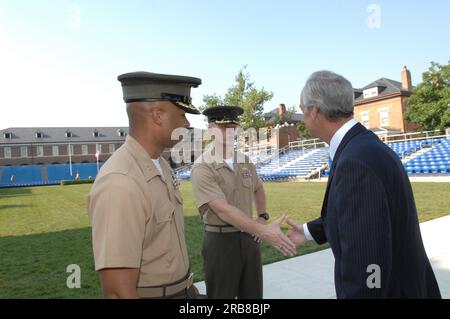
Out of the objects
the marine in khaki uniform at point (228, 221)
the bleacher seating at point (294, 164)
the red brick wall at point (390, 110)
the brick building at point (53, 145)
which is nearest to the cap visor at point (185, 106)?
the marine in khaki uniform at point (228, 221)

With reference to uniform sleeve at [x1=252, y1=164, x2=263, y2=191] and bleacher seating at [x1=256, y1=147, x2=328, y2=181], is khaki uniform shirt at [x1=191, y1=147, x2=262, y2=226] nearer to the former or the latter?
uniform sleeve at [x1=252, y1=164, x2=263, y2=191]

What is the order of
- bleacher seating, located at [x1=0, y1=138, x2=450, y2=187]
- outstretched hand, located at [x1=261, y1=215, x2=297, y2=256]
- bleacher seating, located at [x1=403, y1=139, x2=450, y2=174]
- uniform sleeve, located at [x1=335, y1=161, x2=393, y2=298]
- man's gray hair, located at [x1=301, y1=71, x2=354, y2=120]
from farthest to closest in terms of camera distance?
bleacher seating, located at [x1=0, y1=138, x2=450, y2=187], bleacher seating, located at [x1=403, y1=139, x2=450, y2=174], outstretched hand, located at [x1=261, y1=215, x2=297, y2=256], man's gray hair, located at [x1=301, y1=71, x2=354, y2=120], uniform sleeve, located at [x1=335, y1=161, x2=393, y2=298]

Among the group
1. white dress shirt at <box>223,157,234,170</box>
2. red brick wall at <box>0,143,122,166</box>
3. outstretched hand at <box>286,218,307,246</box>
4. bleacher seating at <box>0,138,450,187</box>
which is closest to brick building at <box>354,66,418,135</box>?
bleacher seating at <box>0,138,450,187</box>

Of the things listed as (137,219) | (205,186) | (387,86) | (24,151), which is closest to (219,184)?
(205,186)

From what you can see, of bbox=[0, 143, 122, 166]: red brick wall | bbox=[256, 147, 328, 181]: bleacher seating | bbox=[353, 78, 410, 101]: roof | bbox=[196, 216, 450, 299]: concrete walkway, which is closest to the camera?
bbox=[196, 216, 450, 299]: concrete walkway

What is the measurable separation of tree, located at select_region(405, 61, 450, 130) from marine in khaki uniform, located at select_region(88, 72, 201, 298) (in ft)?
129

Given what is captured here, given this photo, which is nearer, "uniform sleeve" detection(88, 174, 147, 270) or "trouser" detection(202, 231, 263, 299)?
"uniform sleeve" detection(88, 174, 147, 270)

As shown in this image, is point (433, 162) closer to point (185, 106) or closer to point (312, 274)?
point (312, 274)

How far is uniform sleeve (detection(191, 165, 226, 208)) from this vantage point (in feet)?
12.6

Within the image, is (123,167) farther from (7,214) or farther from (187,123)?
(7,214)

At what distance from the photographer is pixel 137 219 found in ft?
5.87

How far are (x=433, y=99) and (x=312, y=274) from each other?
38.0 meters

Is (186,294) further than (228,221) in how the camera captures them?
No

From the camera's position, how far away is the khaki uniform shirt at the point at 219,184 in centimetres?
389
